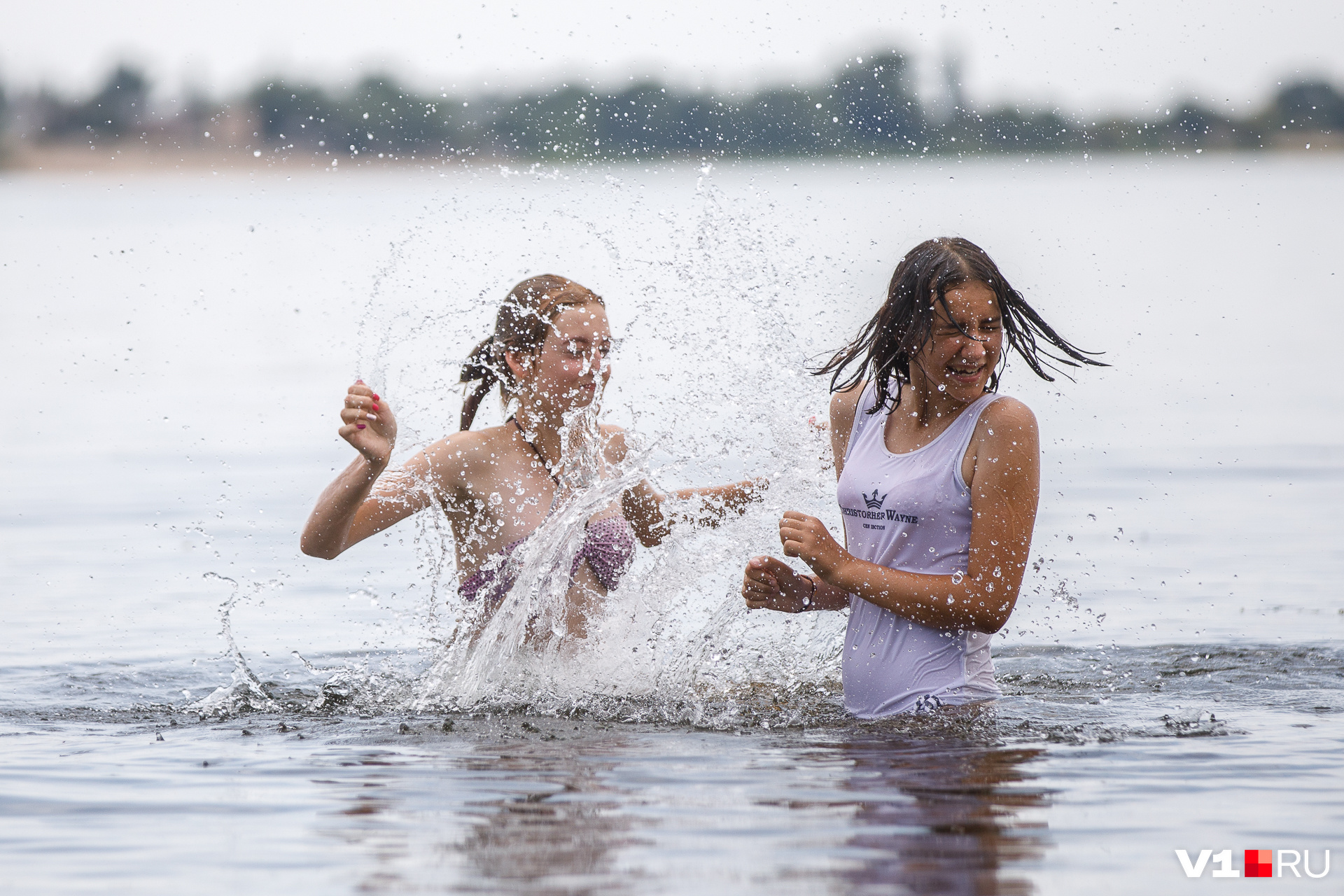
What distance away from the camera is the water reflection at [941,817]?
165 inches

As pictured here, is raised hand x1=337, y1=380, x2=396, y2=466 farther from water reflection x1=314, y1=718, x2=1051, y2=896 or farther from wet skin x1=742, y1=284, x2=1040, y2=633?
wet skin x1=742, y1=284, x2=1040, y2=633

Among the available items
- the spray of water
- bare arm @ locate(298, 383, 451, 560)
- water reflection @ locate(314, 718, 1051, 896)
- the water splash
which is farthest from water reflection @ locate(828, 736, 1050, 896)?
the water splash

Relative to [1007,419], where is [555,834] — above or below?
below

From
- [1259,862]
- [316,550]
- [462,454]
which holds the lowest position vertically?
[1259,862]

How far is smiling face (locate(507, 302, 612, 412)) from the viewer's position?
6195 millimetres

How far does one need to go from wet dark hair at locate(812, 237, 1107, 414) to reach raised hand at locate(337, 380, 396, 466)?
5.41 ft

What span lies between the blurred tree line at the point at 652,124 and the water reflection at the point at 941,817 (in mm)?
2744

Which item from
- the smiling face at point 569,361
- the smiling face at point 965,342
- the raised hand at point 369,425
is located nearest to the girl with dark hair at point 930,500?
the smiling face at point 965,342

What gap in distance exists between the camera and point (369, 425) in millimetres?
5379

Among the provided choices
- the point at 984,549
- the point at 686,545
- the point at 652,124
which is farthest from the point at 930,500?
the point at 652,124

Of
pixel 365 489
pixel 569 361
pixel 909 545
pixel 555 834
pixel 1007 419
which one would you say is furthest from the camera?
pixel 569 361

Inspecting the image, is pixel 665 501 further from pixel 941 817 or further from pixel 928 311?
pixel 941 817

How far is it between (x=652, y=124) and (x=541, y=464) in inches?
1144

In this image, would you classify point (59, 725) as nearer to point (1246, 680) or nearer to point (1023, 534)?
point (1023, 534)
